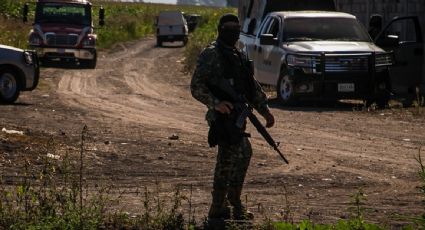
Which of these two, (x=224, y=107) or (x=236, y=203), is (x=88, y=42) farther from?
(x=224, y=107)

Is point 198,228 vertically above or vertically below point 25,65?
above

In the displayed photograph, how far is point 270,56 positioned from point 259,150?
794 centimetres

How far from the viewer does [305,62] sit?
20.2m

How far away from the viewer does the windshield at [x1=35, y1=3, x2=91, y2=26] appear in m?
34.7

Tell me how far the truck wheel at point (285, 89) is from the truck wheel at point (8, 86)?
4.90 meters

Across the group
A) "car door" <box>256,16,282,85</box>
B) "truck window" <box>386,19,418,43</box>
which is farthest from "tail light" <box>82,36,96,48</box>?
"car door" <box>256,16,282,85</box>

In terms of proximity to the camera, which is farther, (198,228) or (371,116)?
(371,116)

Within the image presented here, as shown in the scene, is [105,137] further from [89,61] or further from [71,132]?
[89,61]

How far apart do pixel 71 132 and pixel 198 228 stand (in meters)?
7.40

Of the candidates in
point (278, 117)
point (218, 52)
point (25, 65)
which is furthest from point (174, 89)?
point (218, 52)

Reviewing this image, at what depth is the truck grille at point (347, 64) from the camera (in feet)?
65.8

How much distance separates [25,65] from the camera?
2086cm

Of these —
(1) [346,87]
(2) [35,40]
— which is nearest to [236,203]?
(1) [346,87]

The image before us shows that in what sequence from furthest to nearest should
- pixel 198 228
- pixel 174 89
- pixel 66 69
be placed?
pixel 66 69 < pixel 174 89 < pixel 198 228
